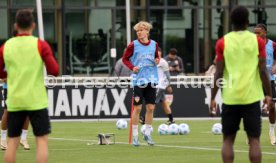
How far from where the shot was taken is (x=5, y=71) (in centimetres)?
1261

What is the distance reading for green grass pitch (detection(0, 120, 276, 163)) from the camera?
1608cm

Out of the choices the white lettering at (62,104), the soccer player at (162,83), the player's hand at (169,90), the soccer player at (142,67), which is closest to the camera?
the soccer player at (142,67)

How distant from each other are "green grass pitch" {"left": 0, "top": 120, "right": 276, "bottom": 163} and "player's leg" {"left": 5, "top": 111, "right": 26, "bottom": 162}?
3741 millimetres

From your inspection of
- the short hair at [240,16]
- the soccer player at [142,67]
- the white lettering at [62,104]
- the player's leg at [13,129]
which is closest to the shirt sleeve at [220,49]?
the short hair at [240,16]

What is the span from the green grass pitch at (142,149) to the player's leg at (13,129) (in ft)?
12.3

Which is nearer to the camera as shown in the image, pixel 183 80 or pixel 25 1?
pixel 183 80

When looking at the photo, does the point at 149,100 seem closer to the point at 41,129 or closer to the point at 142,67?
the point at 142,67

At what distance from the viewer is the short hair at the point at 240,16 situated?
1202 centimetres

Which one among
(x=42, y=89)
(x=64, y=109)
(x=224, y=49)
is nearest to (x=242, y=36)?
(x=224, y=49)

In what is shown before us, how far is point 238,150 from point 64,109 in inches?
478

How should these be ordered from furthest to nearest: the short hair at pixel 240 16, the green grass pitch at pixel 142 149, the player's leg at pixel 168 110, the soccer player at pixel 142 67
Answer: the player's leg at pixel 168 110, the soccer player at pixel 142 67, the green grass pitch at pixel 142 149, the short hair at pixel 240 16

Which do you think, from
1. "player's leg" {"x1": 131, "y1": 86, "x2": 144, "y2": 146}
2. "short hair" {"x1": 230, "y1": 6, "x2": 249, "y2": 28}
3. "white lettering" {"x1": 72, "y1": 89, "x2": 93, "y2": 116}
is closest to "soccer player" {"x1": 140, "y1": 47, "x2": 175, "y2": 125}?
"white lettering" {"x1": 72, "y1": 89, "x2": 93, "y2": 116}

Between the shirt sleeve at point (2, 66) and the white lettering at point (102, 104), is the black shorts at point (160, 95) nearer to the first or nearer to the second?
the white lettering at point (102, 104)

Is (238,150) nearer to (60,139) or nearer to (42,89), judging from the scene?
(60,139)
